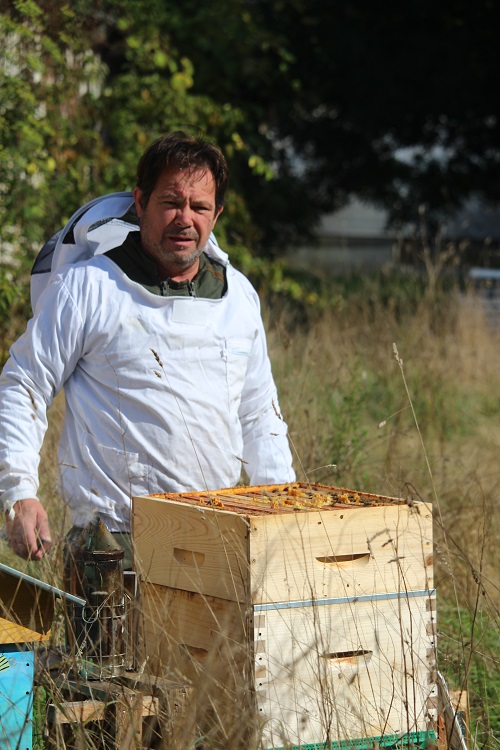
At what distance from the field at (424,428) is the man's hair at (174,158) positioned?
1009mm

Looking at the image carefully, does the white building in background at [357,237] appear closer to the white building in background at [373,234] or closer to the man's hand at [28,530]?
the white building in background at [373,234]

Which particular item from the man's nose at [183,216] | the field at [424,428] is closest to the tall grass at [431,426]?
the field at [424,428]

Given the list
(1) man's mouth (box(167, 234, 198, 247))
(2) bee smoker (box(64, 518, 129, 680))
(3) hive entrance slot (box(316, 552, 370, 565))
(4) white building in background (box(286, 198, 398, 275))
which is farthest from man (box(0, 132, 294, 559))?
(4) white building in background (box(286, 198, 398, 275))

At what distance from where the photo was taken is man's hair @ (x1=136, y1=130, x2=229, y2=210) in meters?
3.80

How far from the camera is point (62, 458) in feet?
11.8

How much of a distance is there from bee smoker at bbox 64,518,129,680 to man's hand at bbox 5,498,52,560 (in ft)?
0.34

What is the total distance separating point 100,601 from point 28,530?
0.30 meters

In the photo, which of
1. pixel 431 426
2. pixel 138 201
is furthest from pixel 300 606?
pixel 431 426

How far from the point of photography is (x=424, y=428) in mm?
8453

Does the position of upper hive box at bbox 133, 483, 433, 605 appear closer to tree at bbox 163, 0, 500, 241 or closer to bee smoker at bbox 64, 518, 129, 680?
bee smoker at bbox 64, 518, 129, 680

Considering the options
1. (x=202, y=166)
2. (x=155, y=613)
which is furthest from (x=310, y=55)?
(x=155, y=613)

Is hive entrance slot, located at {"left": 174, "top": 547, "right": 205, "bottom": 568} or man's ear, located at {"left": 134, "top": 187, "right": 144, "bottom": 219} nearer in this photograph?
→ hive entrance slot, located at {"left": 174, "top": 547, "right": 205, "bottom": 568}

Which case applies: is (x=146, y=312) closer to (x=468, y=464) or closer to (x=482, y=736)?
(x=482, y=736)

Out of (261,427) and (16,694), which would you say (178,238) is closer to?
(261,427)
